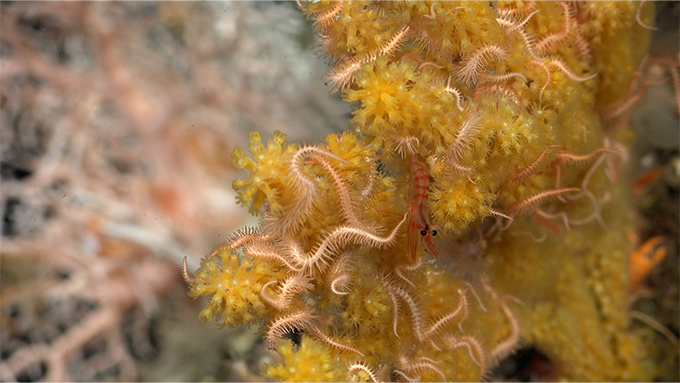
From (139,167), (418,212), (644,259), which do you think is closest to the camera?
(418,212)

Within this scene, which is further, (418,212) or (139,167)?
(139,167)

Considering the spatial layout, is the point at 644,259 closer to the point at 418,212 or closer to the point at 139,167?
the point at 418,212

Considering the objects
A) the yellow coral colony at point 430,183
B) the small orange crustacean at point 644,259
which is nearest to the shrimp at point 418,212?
the yellow coral colony at point 430,183

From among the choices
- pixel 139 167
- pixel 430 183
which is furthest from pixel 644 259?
pixel 139 167

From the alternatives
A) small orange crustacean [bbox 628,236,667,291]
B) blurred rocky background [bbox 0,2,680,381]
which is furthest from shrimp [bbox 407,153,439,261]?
small orange crustacean [bbox 628,236,667,291]

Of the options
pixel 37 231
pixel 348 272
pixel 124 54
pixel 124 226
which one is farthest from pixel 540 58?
pixel 37 231

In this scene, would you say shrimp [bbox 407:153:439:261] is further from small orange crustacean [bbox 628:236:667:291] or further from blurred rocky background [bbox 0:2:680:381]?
small orange crustacean [bbox 628:236:667:291]
